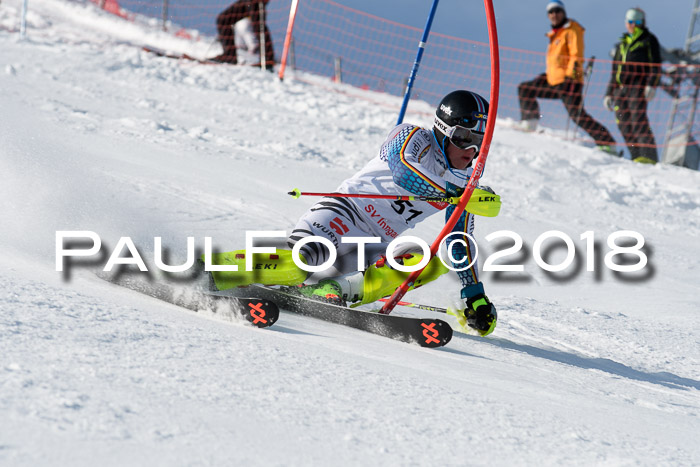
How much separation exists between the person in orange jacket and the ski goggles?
298 inches

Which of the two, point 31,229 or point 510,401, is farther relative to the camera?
point 31,229

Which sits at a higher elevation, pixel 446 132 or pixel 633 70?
pixel 633 70

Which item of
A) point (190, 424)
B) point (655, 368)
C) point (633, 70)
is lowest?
point (655, 368)

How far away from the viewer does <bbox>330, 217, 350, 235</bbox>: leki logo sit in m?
4.05

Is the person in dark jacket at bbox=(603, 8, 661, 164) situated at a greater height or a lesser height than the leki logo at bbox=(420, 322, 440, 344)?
greater

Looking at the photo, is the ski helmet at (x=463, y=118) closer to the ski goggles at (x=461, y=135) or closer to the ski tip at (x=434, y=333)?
the ski goggles at (x=461, y=135)

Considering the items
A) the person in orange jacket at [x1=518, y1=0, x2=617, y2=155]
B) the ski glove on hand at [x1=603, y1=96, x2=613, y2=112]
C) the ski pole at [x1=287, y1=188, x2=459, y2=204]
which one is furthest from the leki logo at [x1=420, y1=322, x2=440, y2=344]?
the ski glove on hand at [x1=603, y1=96, x2=613, y2=112]

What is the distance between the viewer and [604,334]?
4508 millimetres

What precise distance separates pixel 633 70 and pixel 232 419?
1036 cm

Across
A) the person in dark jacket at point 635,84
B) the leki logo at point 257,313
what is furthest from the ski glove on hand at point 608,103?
the leki logo at point 257,313

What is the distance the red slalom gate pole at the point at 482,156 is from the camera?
3.62 meters

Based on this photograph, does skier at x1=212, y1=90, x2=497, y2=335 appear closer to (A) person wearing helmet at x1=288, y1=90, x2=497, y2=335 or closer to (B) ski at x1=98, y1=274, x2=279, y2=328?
(A) person wearing helmet at x1=288, y1=90, x2=497, y2=335

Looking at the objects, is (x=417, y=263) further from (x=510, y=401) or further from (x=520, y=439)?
(x=520, y=439)

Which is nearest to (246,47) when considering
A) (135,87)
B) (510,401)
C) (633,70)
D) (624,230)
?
(135,87)
